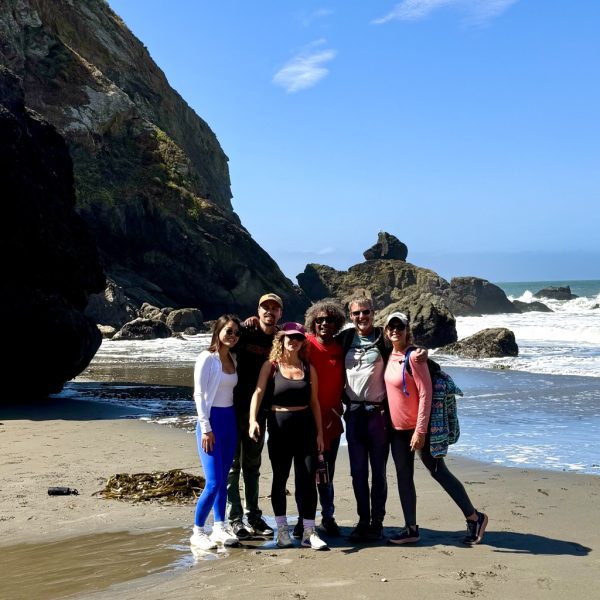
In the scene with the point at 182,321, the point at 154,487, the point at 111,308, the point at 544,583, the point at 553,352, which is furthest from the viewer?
the point at 182,321

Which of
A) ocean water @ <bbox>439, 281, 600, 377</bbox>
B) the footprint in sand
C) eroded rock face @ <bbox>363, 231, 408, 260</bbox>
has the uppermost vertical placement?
eroded rock face @ <bbox>363, 231, 408, 260</bbox>

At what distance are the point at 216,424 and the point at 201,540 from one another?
857mm

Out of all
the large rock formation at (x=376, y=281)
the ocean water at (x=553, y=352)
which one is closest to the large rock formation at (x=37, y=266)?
the ocean water at (x=553, y=352)

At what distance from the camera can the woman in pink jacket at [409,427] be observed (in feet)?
17.9

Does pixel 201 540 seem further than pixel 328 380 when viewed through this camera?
No

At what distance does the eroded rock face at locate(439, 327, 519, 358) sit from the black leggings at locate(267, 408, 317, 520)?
21627 mm

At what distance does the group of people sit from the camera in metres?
5.55

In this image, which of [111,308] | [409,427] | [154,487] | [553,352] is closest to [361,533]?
[409,427]

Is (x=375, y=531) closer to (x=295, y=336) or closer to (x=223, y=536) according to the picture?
(x=223, y=536)

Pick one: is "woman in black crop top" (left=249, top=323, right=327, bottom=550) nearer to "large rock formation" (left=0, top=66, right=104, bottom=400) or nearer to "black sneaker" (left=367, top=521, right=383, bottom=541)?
"black sneaker" (left=367, top=521, right=383, bottom=541)

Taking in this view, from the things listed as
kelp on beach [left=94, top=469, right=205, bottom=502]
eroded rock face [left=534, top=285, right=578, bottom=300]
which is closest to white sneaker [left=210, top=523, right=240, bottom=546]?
kelp on beach [left=94, top=469, right=205, bottom=502]

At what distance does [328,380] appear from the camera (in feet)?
19.1

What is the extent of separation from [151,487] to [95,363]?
15.9m

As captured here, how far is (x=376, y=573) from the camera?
4840 millimetres
